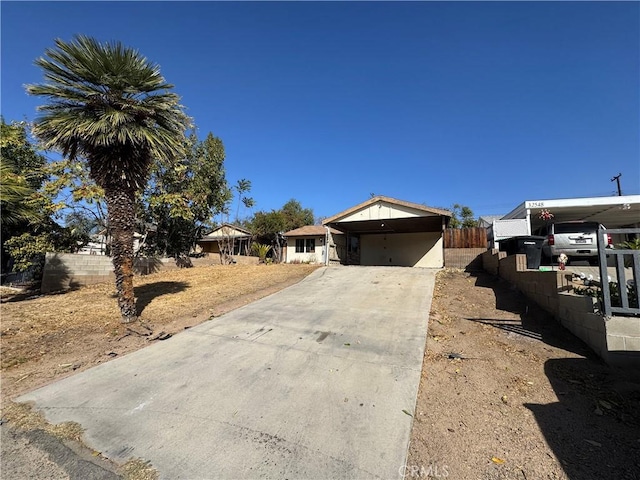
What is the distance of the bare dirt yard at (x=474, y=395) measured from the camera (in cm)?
254

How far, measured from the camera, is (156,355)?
198 inches

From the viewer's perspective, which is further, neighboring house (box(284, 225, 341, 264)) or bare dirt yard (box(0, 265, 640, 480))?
neighboring house (box(284, 225, 341, 264))

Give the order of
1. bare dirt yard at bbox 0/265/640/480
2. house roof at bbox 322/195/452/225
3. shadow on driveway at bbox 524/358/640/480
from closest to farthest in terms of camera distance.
A: shadow on driveway at bbox 524/358/640/480 → bare dirt yard at bbox 0/265/640/480 → house roof at bbox 322/195/452/225

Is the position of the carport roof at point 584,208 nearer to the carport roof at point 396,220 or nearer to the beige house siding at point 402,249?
the carport roof at point 396,220

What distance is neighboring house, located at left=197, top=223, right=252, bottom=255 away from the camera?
955 inches

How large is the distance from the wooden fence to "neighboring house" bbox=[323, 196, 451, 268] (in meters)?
0.36

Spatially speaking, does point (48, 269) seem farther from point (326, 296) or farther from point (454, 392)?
point (454, 392)

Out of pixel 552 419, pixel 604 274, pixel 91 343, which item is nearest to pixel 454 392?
pixel 552 419

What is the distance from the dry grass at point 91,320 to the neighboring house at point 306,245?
976 centimetres

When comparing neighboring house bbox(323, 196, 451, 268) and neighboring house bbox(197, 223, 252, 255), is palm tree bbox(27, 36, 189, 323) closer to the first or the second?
neighboring house bbox(323, 196, 451, 268)

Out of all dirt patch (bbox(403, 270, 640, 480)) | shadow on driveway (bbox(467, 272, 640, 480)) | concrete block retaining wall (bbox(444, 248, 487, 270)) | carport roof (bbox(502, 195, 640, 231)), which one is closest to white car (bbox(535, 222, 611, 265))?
carport roof (bbox(502, 195, 640, 231))

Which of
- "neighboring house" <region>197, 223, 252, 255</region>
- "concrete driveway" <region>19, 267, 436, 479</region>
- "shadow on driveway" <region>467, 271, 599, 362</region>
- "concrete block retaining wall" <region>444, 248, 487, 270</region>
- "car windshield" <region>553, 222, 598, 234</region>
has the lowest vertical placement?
"concrete driveway" <region>19, 267, 436, 479</region>

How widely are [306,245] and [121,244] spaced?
1637cm

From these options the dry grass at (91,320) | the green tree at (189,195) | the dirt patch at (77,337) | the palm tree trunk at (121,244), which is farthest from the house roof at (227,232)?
the palm tree trunk at (121,244)
